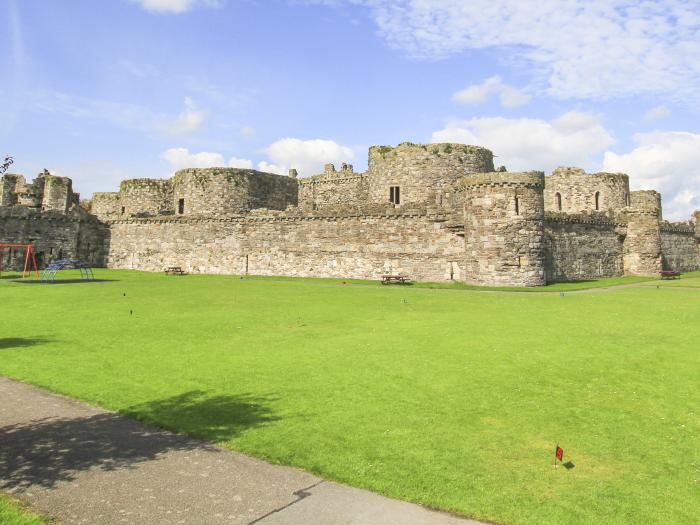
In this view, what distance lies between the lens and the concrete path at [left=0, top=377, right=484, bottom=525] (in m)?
4.87

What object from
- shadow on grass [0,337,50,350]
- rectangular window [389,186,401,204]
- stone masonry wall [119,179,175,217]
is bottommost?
shadow on grass [0,337,50,350]

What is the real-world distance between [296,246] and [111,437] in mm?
32750

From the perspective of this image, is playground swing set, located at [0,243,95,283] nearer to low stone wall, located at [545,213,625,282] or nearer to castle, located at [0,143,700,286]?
castle, located at [0,143,700,286]

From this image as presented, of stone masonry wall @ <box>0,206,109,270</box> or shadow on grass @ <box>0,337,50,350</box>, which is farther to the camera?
stone masonry wall @ <box>0,206,109,270</box>

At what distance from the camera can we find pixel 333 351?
11680 millimetres

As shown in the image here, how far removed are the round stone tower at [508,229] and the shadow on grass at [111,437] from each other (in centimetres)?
2469

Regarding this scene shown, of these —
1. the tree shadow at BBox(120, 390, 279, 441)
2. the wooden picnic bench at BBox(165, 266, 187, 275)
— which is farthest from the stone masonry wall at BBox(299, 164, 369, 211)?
the tree shadow at BBox(120, 390, 279, 441)

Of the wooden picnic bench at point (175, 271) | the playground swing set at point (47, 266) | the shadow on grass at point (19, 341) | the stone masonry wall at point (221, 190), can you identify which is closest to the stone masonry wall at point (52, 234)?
the playground swing set at point (47, 266)

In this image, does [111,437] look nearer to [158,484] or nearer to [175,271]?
[158,484]

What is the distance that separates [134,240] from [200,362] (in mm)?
40125

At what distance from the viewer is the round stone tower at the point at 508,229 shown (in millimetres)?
30469

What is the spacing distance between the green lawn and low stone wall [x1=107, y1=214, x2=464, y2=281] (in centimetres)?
2998

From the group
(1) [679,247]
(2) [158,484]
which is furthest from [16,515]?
(1) [679,247]

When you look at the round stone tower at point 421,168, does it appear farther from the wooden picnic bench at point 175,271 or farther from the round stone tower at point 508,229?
the wooden picnic bench at point 175,271
